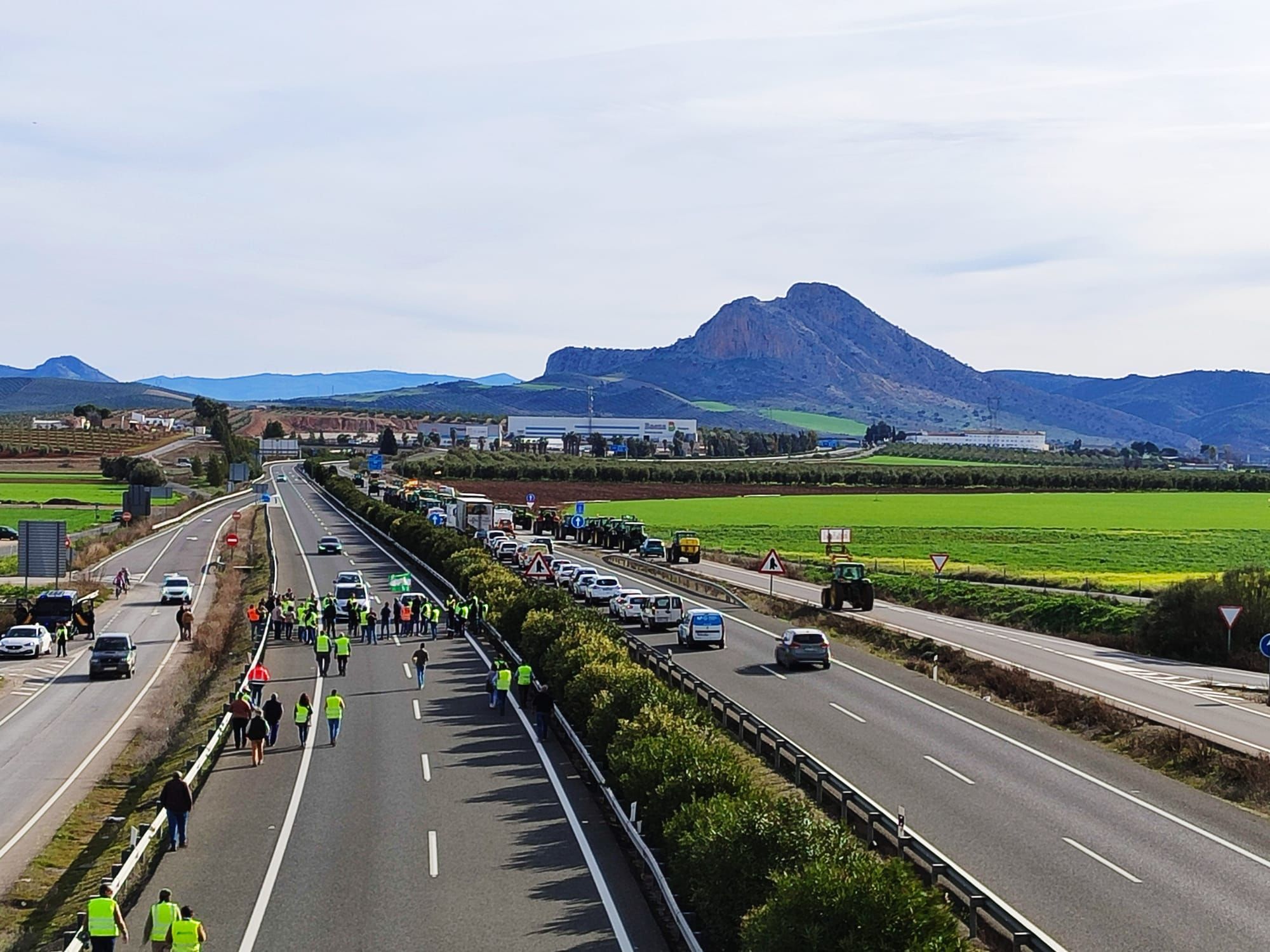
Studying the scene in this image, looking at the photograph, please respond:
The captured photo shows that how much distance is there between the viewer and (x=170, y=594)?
205 feet

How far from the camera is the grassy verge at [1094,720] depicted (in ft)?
76.8

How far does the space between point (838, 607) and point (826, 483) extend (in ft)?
385

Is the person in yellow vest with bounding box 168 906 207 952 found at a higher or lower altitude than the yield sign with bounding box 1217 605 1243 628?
lower

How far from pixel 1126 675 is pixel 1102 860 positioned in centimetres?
2117

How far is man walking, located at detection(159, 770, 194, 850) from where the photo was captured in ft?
66.5

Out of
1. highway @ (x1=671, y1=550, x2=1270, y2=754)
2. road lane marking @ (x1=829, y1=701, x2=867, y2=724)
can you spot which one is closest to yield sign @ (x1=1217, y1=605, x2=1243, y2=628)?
highway @ (x1=671, y1=550, x2=1270, y2=754)

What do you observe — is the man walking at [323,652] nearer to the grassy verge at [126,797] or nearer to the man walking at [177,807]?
the grassy verge at [126,797]

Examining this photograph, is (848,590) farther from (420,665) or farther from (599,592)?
(420,665)

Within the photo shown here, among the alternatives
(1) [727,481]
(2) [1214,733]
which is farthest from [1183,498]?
(2) [1214,733]

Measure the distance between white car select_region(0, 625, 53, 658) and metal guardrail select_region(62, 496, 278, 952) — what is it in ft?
69.6

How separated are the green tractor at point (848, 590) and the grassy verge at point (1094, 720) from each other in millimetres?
7390

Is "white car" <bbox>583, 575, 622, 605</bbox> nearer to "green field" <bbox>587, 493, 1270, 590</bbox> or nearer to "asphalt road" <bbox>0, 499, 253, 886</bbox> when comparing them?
"asphalt road" <bbox>0, 499, 253, 886</bbox>

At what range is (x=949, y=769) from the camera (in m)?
24.7

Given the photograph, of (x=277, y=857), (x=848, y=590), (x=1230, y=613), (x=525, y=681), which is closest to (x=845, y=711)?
(x=525, y=681)
